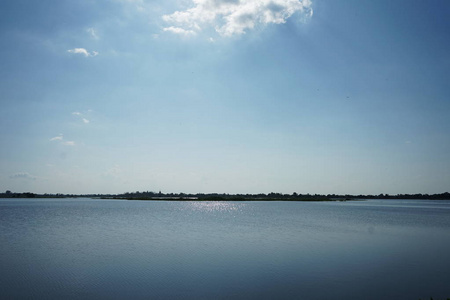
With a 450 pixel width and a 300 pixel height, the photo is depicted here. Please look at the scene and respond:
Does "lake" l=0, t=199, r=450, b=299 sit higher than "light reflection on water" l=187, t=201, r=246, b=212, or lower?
higher

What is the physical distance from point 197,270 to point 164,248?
8569 millimetres

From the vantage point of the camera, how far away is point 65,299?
1440cm

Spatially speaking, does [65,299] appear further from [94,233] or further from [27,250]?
[94,233]

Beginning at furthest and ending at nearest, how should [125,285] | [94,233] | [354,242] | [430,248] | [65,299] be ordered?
[94,233]
[354,242]
[430,248]
[125,285]
[65,299]

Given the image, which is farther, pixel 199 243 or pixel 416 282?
pixel 199 243

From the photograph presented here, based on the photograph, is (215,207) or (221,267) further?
(215,207)

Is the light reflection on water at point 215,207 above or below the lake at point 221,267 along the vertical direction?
below

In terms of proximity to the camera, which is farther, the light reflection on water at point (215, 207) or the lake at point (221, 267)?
the light reflection on water at point (215, 207)

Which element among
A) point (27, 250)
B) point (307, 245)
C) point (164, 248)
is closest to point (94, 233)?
point (27, 250)

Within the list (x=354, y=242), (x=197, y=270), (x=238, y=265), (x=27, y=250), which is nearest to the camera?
(x=197, y=270)

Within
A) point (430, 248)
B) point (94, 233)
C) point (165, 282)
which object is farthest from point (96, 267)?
point (430, 248)

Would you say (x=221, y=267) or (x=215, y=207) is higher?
(x=221, y=267)

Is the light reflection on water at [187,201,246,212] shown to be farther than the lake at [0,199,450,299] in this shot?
Yes

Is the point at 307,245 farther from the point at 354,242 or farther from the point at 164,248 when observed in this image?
the point at 164,248
